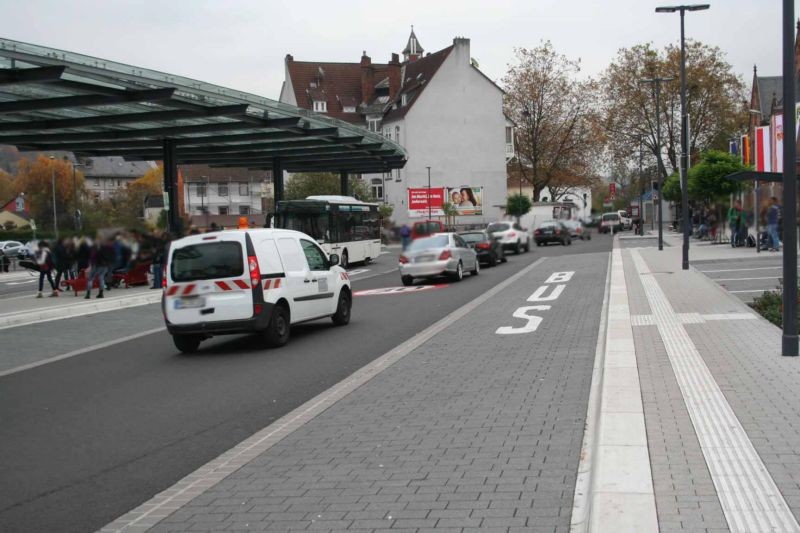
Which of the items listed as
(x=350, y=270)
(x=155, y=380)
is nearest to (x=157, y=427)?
(x=155, y=380)

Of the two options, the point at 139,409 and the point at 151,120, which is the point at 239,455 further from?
the point at 151,120

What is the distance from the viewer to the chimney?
301 ft

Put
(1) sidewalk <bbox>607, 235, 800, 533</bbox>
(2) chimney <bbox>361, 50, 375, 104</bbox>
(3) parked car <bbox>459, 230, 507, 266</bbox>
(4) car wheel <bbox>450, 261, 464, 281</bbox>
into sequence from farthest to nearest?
(2) chimney <bbox>361, 50, 375, 104</bbox>, (3) parked car <bbox>459, 230, 507, 266</bbox>, (4) car wheel <bbox>450, 261, 464, 281</bbox>, (1) sidewalk <bbox>607, 235, 800, 533</bbox>

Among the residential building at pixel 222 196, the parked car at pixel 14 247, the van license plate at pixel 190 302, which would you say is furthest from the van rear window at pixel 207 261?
the parked car at pixel 14 247

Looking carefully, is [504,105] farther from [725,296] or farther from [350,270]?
[725,296]

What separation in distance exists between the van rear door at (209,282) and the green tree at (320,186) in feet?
158

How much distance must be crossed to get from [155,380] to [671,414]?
659cm

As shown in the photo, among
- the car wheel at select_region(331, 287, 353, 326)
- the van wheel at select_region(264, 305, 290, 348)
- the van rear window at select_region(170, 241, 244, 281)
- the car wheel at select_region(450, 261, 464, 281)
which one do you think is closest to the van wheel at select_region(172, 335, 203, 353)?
the van rear window at select_region(170, 241, 244, 281)

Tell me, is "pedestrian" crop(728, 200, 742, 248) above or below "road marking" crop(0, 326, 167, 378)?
above

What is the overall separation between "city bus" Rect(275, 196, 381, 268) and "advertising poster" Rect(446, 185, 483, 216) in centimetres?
1465

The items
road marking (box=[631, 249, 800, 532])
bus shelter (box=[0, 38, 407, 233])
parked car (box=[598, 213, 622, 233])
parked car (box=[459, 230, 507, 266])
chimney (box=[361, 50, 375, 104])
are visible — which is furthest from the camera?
chimney (box=[361, 50, 375, 104])

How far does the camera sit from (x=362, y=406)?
845 centimetres

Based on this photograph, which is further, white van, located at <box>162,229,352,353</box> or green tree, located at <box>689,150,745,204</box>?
green tree, located at <box>689,150,745,204</box>

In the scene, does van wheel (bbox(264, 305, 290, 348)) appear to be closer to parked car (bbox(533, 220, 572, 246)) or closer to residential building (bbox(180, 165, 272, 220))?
residential building (bbox(180, 165, 272, 220))
